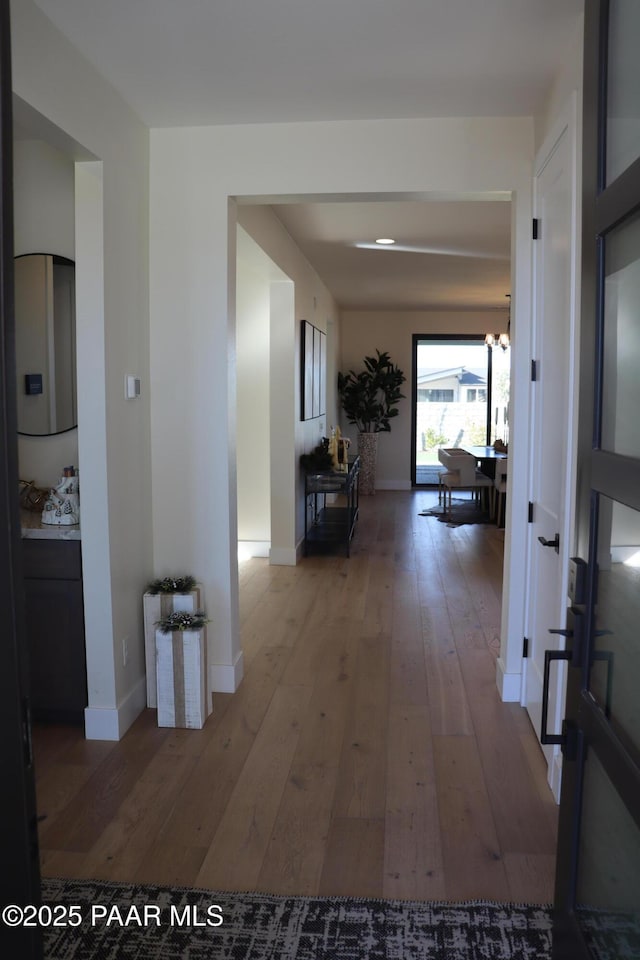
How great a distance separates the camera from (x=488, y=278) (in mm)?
8289

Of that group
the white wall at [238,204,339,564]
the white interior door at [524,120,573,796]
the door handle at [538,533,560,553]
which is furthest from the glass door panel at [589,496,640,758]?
the white wall at [238,204,339,564]

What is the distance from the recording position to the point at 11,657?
111 cm

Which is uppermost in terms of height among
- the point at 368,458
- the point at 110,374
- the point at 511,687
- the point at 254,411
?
the point at 110,374

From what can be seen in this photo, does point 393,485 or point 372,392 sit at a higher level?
point 372,392

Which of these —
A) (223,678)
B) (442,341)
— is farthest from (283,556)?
(442,341)

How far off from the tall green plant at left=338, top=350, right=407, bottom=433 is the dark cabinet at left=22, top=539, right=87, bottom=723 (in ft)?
27.4

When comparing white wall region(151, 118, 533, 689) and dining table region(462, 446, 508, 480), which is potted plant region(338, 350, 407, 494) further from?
white wall region(151, 118, 533, 689)

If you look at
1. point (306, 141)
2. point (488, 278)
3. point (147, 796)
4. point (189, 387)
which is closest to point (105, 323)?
point (189, 387)

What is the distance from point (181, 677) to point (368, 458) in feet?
27.1

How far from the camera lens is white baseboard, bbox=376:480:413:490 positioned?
39.5 feet

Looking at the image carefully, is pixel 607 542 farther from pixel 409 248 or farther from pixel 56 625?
pixel 409 248

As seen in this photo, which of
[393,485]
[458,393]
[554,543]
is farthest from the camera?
[393,485]

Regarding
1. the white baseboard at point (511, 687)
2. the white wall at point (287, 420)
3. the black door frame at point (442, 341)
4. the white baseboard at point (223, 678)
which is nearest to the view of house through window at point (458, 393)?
the black door frame at point (442, 341)

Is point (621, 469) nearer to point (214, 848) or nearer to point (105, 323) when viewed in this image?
point (214, 848)
